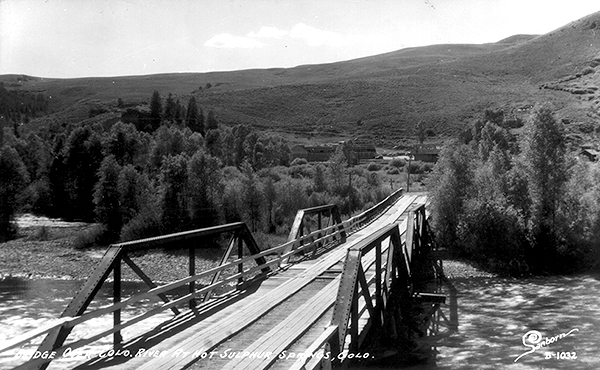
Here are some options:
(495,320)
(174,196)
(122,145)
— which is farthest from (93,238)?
(495,320)

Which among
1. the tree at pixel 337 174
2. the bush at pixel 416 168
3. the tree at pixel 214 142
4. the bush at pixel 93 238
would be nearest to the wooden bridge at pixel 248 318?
the bush at pixel 93 238

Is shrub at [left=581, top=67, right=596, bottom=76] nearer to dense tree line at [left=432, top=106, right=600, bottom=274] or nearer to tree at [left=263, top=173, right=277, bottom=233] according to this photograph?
dense tree line at [left=432, top=106, right=600, bottom=274]

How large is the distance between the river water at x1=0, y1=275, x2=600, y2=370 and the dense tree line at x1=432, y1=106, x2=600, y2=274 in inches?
144

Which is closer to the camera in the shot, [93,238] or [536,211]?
[536,211]

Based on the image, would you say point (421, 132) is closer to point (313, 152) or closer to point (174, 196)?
point (313, 152)

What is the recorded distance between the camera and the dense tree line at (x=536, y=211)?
4319cm

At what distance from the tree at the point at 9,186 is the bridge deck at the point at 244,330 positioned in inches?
2319

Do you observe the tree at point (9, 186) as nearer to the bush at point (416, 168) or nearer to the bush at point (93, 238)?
the bush at point (93, 238)

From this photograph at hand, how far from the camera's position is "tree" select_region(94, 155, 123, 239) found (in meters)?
63.0

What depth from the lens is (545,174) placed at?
44625 millimetres

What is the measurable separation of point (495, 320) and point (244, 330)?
19.7 meters

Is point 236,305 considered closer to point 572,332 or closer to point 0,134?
point 572,332

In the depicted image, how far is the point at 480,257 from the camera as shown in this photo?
4462 cm

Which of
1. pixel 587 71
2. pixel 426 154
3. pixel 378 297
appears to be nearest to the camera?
pixel 378 297
